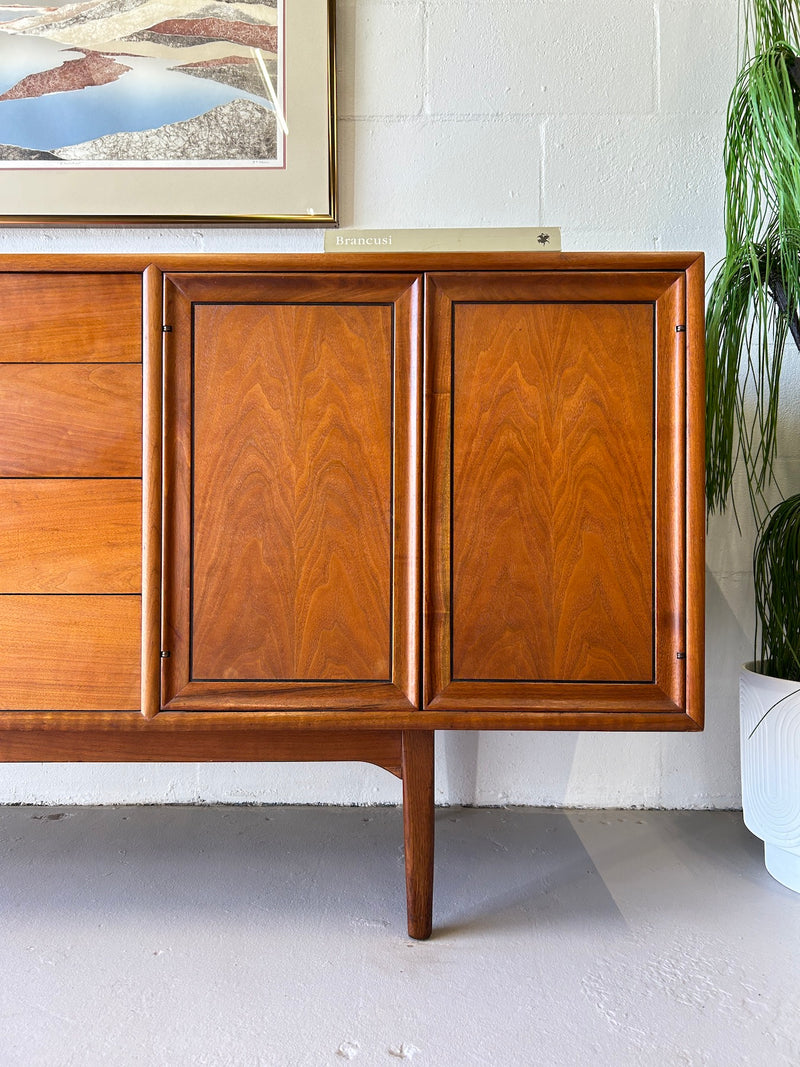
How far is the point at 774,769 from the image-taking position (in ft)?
3.71

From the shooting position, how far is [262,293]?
3.11ft

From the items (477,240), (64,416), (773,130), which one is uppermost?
(773,130)

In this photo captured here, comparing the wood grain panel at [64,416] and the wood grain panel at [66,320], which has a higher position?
the wood grain panel at [66,320]

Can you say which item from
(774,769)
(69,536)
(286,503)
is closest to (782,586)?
(774,769)

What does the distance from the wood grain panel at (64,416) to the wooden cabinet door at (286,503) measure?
0.23 feet

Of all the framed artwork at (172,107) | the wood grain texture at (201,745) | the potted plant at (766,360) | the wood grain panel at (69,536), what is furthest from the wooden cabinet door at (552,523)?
the framed artwork at (172,107)

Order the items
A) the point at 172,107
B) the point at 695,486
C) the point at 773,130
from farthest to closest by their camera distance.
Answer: the point at 172,107, the point at 773,130, the point at 695,486

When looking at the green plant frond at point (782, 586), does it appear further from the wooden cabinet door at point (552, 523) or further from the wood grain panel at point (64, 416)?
the wood grain panel at point (64, 416)

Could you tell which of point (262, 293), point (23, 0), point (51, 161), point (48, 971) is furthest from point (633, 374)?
point (23, 0)

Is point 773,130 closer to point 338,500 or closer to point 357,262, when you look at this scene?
point 357,262

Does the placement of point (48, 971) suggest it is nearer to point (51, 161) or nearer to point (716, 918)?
point (716, 918)

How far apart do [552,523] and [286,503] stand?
35 centimetres

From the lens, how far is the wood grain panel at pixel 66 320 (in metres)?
0.95

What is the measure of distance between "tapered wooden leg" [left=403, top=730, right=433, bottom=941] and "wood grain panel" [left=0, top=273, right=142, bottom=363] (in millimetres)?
655
